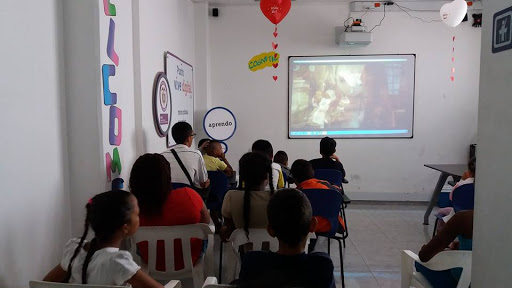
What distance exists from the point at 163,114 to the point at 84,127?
1.62 m

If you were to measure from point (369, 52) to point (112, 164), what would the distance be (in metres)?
4.34

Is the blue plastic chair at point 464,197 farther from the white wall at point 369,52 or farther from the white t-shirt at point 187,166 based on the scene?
the white wall at point 369,52

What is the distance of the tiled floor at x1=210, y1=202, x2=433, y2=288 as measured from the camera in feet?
9.82

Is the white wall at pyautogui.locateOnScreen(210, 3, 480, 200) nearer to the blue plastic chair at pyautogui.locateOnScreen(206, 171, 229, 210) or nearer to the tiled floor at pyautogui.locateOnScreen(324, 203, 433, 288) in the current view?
the tiled floor at pyautogui.locateOnScreen(324, 203, 433, 288)

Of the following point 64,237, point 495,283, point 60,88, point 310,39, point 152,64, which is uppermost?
point 310,39

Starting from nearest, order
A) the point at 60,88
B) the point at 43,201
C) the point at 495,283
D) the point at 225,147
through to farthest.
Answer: the point at 495,283 → the point at 43,201 → the point at 60,88 → the point at 225,147

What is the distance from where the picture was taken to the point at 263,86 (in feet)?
18.8

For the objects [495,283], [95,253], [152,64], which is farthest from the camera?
[152,64]

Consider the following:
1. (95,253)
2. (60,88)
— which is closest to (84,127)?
(60,88)

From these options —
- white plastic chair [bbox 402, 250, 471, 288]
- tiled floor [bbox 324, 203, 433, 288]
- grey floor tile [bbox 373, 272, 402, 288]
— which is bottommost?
tiled floor [bbox 324, 203, 433, 288]

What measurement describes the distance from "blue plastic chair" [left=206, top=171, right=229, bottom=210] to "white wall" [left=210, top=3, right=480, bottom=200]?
244cm

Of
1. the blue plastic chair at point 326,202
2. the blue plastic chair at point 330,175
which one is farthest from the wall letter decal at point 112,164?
the blue plastic chair at point 330,175

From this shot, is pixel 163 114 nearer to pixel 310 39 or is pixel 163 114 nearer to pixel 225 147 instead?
pixel 225 147

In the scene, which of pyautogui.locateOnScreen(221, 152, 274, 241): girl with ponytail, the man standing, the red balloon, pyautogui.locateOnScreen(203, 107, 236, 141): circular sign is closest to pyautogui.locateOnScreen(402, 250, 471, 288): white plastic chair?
pyautogui.locateOnScreen(221, 152, 274, 241): girl with ponytail
